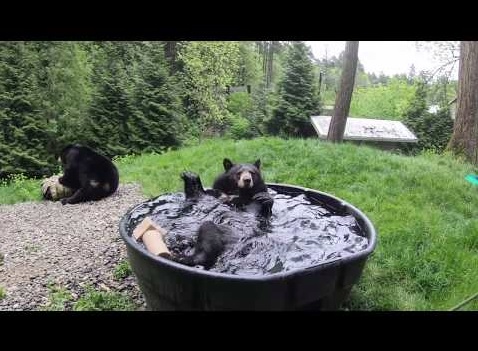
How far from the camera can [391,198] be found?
591cm

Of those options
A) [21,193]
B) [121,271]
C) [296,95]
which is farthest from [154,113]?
[121,271]

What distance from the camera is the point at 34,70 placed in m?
12.2

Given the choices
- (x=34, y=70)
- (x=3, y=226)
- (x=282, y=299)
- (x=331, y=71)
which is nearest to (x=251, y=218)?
(x=282, y=299)

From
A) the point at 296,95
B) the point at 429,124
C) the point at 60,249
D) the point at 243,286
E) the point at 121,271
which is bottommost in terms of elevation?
the point at 429,124

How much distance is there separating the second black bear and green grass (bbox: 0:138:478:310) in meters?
0.69

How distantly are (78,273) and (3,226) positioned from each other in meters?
2.42

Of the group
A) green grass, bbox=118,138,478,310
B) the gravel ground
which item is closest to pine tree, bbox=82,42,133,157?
green grass, bbox=118,138,478,310

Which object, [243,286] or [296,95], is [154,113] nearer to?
[296,95]

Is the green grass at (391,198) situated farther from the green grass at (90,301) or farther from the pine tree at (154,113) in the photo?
the pine tree at (154,113)

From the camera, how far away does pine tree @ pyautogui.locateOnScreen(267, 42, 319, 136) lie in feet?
47.8

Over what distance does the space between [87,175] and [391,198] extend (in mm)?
4783

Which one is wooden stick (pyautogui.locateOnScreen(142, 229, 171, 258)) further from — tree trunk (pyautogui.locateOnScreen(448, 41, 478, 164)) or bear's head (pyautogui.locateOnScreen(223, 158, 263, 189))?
tree trunk (pyautogui.locateOnScreen(448, 41, 478, 164))

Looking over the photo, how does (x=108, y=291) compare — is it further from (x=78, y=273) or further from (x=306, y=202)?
(x=306, y=202)

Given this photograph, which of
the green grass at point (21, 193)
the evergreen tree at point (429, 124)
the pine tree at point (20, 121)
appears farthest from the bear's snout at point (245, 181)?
the evergreen tree at point (429, 124)
